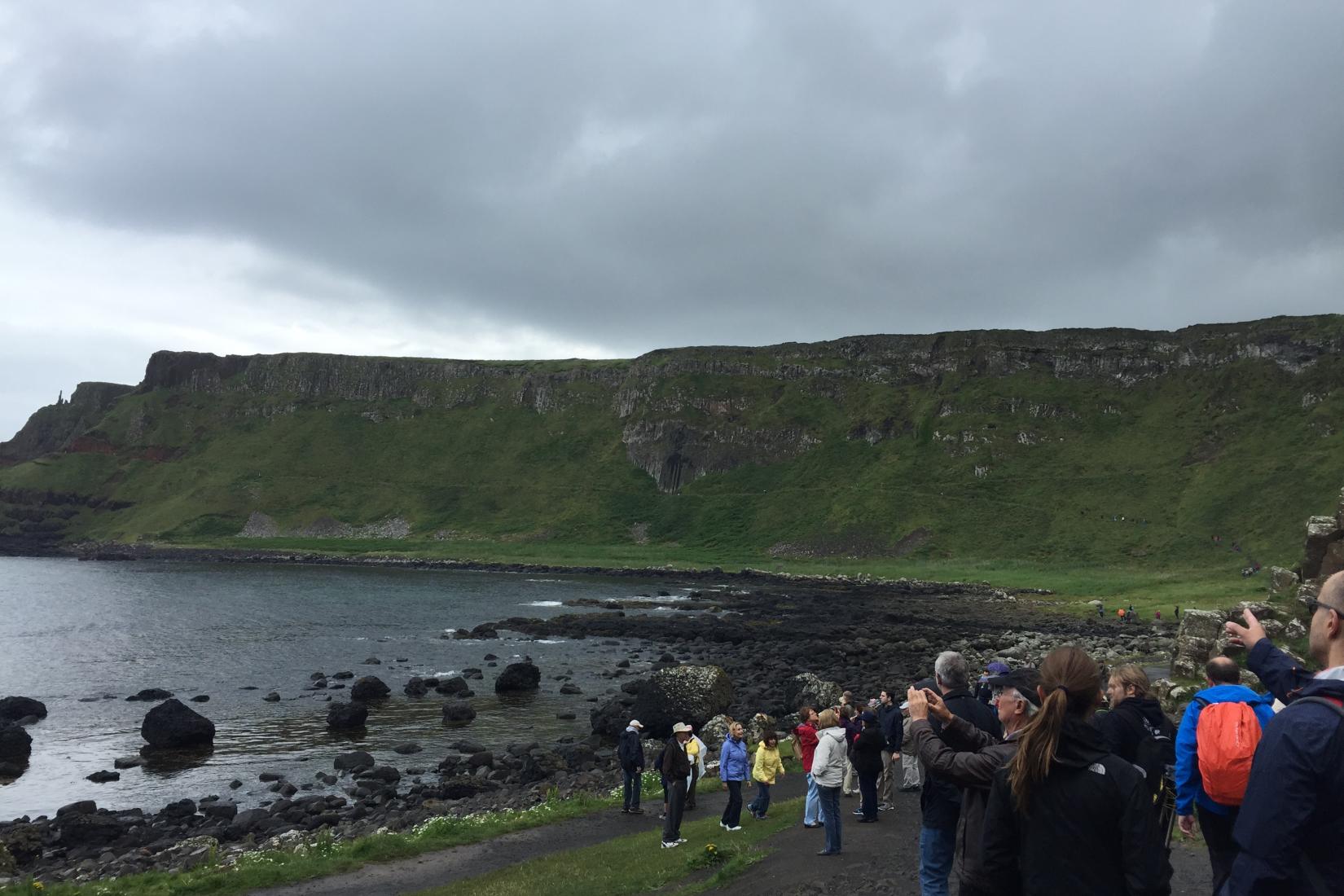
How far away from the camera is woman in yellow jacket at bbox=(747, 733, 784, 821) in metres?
19.3

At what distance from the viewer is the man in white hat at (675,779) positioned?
1748cm

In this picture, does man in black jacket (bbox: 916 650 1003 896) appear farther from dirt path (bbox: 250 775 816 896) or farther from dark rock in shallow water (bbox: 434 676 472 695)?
dark rock in shallow water (bbox: 434 676 472 695)

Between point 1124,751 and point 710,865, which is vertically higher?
point 1124,751

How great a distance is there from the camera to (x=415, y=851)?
19391mm

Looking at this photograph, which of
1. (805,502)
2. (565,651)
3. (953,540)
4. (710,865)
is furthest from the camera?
(805,502)

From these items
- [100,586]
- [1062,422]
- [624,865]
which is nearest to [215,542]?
[100,586]

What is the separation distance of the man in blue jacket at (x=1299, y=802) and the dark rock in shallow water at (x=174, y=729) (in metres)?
38.0

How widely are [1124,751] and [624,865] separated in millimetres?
10780

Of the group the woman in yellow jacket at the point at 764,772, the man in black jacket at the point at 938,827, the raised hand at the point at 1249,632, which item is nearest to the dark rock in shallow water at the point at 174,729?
the woman in yellow jacket at the point at 764,772

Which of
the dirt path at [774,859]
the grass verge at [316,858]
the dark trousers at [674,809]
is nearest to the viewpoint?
the dirt path at [774,859]

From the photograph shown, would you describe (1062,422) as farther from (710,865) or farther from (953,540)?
(710,865)

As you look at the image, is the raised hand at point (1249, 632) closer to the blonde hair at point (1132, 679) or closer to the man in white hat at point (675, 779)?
the blonde hair at point (1132, 679)

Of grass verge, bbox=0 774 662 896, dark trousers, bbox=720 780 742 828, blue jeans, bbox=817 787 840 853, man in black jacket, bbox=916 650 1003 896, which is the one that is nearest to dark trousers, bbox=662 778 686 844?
dark trousers, bbox=720 780 742 828

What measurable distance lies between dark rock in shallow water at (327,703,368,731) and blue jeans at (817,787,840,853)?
28.3 meters
